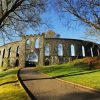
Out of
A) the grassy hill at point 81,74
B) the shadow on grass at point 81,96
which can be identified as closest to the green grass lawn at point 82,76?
the grassy hill at point 81,74

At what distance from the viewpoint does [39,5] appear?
24.3 m

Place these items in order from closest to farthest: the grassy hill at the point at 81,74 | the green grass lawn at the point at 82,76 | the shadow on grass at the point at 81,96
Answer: the shadow on grass at the point at 81,96
the green grass lawn at the point at 82,76
the grassy hill at the point at 81,74

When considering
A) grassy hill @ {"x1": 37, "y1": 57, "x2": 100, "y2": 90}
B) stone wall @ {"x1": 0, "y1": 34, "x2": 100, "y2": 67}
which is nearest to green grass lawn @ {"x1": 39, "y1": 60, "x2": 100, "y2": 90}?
grassy hill @ {"x1": 37, "y1": 57, "x2": 100, "y2": 90}

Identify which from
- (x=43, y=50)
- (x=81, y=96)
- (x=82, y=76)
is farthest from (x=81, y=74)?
(x=43, y=50)

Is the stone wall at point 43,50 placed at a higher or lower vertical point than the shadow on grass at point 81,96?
higher

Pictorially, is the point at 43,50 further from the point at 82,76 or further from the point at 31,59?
the point at 82,76

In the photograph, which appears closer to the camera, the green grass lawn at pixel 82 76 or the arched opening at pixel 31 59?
the green grass lawn at pixel 82 76

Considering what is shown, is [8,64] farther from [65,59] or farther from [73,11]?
[73,11]

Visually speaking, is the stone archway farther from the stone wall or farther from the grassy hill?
the grassy hill

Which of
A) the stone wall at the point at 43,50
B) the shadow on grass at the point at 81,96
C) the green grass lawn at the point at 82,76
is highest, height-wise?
the stone wall at the point at 43,50

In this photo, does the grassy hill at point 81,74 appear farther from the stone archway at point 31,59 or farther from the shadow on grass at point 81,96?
the stone archway at point 31,59

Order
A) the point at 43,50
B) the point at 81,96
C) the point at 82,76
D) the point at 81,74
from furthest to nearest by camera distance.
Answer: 1. the point at 43,50
2. the point at 81,74
3. the point at 82,76
4. the point at 81,96

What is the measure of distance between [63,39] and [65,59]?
17.5 ft

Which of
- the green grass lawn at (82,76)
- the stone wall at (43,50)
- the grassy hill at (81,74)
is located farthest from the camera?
the stone wall at (43,50)
